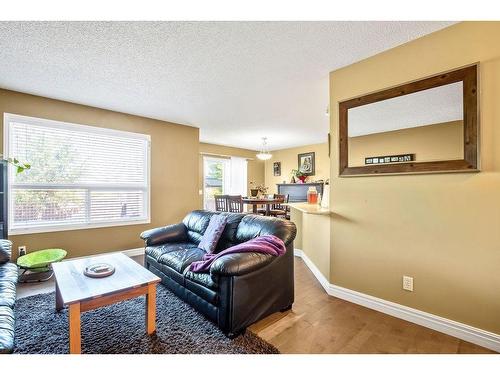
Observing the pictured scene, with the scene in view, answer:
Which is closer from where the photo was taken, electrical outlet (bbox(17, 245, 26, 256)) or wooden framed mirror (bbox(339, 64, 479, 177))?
wooden framed mirror (bbox(339, 64, 479, 177))

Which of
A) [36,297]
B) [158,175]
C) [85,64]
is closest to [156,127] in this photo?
[158,175]

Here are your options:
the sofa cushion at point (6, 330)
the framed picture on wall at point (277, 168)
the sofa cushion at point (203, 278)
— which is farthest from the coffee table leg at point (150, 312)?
the framed picture on wall at point (277, 168)

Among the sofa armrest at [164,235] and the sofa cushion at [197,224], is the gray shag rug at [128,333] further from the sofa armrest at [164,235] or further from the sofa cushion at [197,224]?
the sofa cushion at [197,224]

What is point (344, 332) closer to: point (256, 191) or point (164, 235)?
point (164, 235)

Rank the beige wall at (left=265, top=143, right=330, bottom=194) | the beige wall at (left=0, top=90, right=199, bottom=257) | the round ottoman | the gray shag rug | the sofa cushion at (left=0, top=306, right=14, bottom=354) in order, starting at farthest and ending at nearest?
the beige wall at (left=265, top=143, right=330, bottom=194)
the beige wall at (left=0, top=90, right=199, bottom=257)
the round ottoman
the gray shag rug
the sofa cushion at (left=0, top=306, right=14, bottom=354)

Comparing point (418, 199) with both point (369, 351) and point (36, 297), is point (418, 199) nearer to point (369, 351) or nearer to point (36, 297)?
point (369, 351)

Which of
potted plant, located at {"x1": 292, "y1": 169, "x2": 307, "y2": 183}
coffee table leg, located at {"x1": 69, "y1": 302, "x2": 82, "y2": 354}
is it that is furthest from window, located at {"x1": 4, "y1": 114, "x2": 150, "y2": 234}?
potted plant, located at {"x1": 292, "y1": 169, "x2": 307, "y2": 183}

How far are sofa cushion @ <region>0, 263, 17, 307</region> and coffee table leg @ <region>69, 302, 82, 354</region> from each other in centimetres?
44

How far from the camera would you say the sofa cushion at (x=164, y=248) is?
2.63 m

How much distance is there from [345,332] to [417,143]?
1655 mm

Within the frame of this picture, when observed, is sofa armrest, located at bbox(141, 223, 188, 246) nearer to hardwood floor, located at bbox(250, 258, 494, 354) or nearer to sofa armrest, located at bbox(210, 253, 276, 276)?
sofa armrest, located at bbox(210, 253, 276, 276)

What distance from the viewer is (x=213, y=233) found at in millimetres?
2607

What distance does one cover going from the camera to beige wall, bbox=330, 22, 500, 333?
1.67 meters

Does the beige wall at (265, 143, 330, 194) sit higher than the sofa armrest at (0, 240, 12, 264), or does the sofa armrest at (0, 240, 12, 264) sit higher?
the beige wall at (265, 143, 330, 194)
